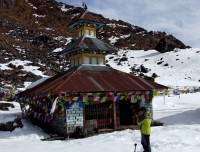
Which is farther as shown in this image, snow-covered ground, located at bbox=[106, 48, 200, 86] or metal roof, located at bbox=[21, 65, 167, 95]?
snow-covered ground, located at bbox=[106, 48, 200, 86]

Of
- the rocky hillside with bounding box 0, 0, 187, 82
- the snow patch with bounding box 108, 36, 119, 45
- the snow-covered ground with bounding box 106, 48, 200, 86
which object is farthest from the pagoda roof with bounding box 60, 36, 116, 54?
the snow patch with bounding box 108, 36, 119, 45

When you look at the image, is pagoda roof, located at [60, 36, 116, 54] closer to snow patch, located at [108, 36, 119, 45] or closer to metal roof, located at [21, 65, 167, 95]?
metal roof, located at [21, 65, 167, 95]

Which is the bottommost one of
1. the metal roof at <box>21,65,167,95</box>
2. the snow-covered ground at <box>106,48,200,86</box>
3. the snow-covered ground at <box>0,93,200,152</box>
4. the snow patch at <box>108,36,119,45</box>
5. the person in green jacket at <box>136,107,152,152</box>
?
the snow-covered ground at <box>0,93,200,152</box>

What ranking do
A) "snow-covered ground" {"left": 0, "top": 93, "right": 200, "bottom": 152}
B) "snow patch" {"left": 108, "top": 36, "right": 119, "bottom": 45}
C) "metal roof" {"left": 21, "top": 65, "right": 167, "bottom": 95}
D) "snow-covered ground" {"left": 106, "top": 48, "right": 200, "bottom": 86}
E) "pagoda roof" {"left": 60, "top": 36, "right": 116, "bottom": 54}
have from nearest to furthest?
"snow-covered ground" {"left": 0, "top": 93, "right": 200, "bottom": 152} → "metal roof" {"left": 21, "top": 65, "right": 167, "bottom": 95} → "pagoda roof" {"left": 60, "top": 36, "right": 116, "bottom": 54} → "snow-covered ground" {"left": 106, "top": 48, "right": 200, "bottom": 86} → "snow patch" {"left": 108, "top": 36, "right": 119, "bottom": 45}

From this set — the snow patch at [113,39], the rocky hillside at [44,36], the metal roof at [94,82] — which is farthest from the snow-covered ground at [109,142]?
the snow patch at [113,39]

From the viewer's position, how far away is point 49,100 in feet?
53.1

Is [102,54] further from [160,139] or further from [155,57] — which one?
[155,57]

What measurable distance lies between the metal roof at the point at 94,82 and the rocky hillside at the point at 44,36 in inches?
1007

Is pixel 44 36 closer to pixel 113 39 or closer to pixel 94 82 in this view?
pixel 113 39

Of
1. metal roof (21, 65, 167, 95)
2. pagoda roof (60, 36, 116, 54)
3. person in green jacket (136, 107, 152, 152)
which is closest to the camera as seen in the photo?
person in green jacket (136, 107, 152, 152)

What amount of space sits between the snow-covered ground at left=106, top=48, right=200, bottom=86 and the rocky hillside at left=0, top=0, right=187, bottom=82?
14.2 ft

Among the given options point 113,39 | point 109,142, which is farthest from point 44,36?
point 109,142

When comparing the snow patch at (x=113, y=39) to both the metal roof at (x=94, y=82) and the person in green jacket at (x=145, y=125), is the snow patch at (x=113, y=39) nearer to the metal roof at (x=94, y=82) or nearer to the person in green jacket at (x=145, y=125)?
the metal roof at (x=94, y=82)

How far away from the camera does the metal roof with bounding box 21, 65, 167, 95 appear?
14.7m
